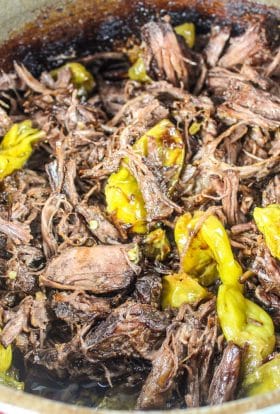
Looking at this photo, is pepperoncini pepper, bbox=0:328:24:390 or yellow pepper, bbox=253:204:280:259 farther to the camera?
yellow pepper, bbox=253:204:280:259

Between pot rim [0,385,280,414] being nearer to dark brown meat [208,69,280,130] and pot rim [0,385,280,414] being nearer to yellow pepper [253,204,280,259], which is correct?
yellow pepper [253,204,280,259]

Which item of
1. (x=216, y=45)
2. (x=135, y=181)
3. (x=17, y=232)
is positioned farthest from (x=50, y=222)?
(x=216, y=45)

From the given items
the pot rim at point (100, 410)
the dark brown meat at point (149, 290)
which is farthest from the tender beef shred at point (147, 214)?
the pot rim at point (100, 410)

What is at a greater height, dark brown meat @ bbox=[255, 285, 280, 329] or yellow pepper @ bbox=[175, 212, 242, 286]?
yellow pepper @ bbox=[175, 212, 242, 286]

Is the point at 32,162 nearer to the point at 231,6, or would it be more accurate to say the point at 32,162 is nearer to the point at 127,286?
the point at 127,286

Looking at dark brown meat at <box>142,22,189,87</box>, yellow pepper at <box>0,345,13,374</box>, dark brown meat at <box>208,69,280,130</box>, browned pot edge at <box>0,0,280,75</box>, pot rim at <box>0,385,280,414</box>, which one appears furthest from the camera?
browned pot edge at <box>0,0,280,75</box>

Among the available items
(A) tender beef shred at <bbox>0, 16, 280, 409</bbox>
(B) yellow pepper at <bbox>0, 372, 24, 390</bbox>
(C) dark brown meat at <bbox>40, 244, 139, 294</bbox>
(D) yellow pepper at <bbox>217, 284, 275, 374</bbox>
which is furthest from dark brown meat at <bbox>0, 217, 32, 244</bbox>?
(D) yellow pepper at <bbox>217, 284, 275, 374</bbox>

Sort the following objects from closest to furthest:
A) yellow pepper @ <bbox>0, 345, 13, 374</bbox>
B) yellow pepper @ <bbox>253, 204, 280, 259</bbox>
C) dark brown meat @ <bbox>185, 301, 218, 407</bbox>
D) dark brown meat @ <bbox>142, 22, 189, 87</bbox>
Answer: dark brown meat @ <bbox>185, 301, 218, 407</bbox> < yellow pepper @ <bbox>0, 345, 13, 374</bbox> < yellow pepper @ <bbox>253, 204, 280, 259</bbox> < dark brown meat @ <bbox>142, 22, 189, 87</bbox>

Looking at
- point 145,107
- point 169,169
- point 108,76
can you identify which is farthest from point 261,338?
point 108,76
